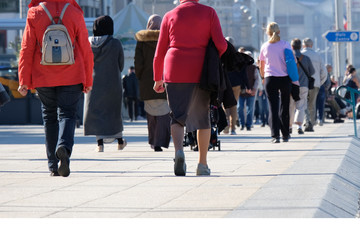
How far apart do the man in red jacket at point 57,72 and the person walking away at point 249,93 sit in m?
11.6

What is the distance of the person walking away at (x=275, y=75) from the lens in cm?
1625

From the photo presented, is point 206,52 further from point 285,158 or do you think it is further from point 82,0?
point 82,0

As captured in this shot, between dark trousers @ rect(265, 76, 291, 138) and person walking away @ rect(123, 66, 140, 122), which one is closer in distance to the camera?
dark trousers @ rect(265, 76, 291, 138)

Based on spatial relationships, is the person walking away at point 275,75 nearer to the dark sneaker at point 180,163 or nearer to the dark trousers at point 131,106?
the dark sneaker at point 180,163

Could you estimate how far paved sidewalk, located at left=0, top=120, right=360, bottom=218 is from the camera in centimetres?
688

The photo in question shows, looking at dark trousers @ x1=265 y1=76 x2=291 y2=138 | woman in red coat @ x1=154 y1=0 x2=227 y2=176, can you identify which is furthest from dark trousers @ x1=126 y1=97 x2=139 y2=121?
woman in red coat @ x1=154 y1=0 x2=227 y2=176

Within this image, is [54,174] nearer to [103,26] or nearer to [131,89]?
[103,26]

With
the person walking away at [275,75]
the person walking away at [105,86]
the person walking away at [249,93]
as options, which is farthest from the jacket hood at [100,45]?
the person walking away at [249,93]

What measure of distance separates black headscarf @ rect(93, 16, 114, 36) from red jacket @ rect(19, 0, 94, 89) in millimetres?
3699

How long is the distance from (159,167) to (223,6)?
51.7 meters

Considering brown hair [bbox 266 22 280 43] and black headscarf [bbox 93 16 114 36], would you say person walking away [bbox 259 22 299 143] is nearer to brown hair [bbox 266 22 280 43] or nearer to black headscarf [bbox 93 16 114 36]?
brown hair [bbox 266 22 280 43]

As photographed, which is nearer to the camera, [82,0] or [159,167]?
[159,167]

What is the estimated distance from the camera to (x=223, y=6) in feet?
204
